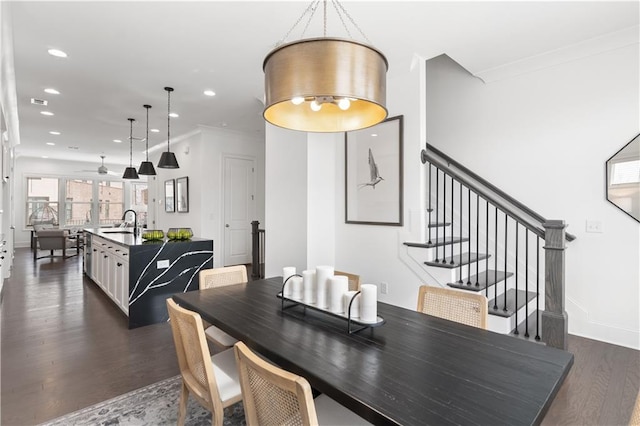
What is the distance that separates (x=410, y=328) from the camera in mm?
1611

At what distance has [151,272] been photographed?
11.9 feet

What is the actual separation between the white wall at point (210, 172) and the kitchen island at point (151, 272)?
2428 mm

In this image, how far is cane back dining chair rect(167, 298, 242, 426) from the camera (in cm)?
147

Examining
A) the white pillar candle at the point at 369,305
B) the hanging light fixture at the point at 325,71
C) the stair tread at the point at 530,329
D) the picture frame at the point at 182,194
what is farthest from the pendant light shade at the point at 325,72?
the picture frame at the point at 182,194

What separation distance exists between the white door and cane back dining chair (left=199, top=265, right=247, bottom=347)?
4.44 m

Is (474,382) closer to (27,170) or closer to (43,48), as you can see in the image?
(43,48)

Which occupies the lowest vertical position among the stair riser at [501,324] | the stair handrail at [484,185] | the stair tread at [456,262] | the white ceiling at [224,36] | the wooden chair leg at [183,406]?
the wooden chair leg at [183,406]

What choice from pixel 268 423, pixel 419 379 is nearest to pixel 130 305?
pixel 268 423

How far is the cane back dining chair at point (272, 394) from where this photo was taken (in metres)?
0.91

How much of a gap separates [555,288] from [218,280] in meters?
2.65

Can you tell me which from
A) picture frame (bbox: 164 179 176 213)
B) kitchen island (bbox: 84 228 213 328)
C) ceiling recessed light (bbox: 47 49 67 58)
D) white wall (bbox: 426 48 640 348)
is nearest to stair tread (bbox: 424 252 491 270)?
white wall (bbox: 426 48 640 348)

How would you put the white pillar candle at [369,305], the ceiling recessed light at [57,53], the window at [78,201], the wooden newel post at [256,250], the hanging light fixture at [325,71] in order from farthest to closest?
the window at [78,201] < the wooden newel post at [256,250] < the ceiling recessed light at [57,53] < the white pillar candle at [369,305] < the hanging light fixture at [325,71]

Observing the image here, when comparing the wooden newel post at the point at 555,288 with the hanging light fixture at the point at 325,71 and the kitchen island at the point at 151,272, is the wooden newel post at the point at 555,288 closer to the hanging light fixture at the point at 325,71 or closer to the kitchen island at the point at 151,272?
the hanging light fixture at the point at 325,71

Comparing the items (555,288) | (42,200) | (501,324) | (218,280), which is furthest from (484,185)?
(42,200)
